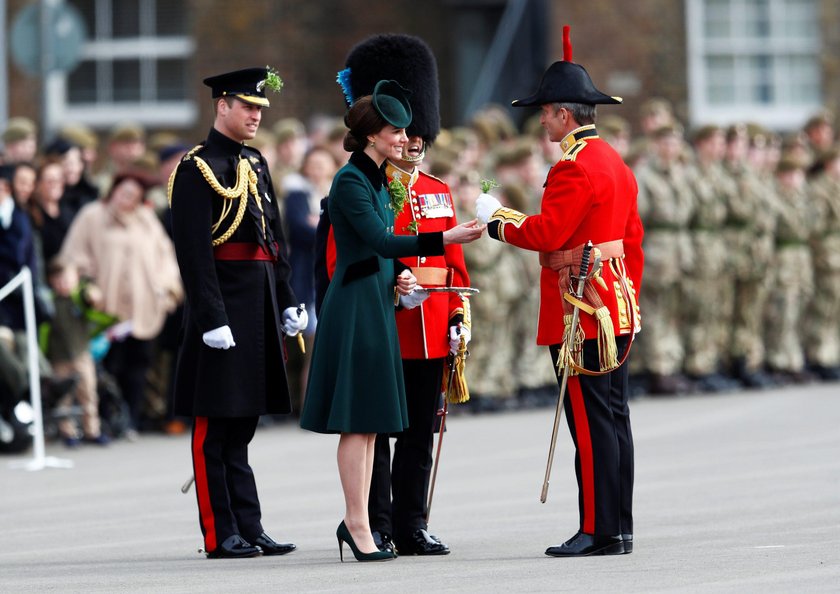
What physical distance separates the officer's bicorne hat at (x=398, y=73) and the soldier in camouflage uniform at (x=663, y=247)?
8.19m

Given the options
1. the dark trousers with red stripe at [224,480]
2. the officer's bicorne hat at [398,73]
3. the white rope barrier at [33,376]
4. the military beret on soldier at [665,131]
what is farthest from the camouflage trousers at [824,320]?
the dark trousers with red stripe at [224,480]

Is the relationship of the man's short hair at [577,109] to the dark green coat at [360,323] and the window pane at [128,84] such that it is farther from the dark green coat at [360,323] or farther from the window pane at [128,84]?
the window pane at [128,84]

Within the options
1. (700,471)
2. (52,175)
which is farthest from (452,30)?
(700,471)

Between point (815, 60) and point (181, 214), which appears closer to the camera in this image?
point (181, 214)

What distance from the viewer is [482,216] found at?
863cm

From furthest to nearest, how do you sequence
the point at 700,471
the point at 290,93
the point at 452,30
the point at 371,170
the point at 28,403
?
the point at 452,30
the point at 290,93
the point at 28,403
the point at 700,471
the point at 371,170

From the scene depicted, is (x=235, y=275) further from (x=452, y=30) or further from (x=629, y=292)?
(x=452, y=30)

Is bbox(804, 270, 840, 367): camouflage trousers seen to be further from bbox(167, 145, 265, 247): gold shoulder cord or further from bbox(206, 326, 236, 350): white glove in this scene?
bbox(206, 326, 236, 350): white glove

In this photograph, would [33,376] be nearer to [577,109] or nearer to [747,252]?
[577,109]

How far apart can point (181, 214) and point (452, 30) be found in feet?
66.6

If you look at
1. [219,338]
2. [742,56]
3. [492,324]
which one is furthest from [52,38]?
[742,56]

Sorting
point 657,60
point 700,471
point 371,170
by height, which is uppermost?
point 657,60

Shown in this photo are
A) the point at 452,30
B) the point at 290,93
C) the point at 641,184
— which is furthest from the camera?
the point at 452,30

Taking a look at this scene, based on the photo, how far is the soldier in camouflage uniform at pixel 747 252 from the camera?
17.9 m
